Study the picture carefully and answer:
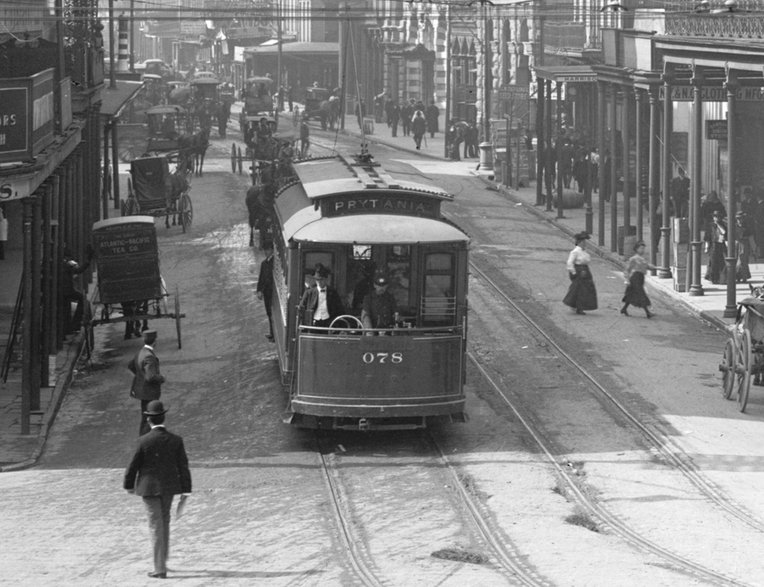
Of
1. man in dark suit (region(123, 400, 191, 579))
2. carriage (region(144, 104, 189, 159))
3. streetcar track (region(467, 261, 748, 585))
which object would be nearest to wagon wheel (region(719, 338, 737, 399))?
streetcar track (region(467, 261, 748, 585))

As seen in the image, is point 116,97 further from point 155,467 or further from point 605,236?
point 155,467

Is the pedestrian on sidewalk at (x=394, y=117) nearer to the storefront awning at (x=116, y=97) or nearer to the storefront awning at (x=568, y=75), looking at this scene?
the storefront awning at (x=116, y=97)

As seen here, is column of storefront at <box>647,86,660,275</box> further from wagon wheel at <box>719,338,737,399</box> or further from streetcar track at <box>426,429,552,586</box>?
streetcar track at <box>426,429,552,586</box>

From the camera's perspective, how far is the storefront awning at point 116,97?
36781 millimetres

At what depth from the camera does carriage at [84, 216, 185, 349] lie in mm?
23891

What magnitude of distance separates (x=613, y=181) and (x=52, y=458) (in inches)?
717

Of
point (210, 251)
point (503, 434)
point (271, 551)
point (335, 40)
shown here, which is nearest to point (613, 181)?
point (210, 251)

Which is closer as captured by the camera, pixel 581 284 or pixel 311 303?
pixel 311 303

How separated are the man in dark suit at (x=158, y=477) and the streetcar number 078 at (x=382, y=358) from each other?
4.67 meters

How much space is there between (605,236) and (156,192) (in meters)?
9.95

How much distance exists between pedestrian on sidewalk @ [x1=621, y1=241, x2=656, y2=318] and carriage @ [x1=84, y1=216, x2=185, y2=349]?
7.18m

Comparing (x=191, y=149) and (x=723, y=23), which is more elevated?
(x=723, y=23)

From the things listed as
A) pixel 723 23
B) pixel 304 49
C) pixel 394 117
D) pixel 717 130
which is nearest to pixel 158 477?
pixel 717 130

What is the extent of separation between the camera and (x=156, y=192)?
3709 centimetres
